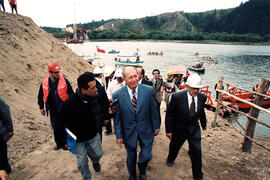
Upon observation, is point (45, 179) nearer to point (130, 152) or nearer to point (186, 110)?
point (130, 152)

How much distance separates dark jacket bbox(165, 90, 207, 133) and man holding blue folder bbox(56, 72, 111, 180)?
1420mm

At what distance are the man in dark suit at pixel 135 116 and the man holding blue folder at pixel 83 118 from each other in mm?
414

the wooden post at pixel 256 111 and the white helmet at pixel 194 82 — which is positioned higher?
the white helmet at pixel 194 82

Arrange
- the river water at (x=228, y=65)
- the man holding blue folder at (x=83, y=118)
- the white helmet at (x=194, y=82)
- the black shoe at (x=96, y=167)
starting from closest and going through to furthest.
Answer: the man holding blue folder at (x=83, y=118) < the white helmet at (x=194, y=82) < the black shoe at (x=96, y=167) < the river water at (x=228, y=65)

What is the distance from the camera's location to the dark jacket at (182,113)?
122 inches

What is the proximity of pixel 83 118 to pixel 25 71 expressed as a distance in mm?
6958

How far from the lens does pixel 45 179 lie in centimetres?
326

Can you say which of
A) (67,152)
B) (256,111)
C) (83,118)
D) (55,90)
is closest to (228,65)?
(256,111)

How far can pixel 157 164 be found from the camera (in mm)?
3758

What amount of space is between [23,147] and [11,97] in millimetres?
2341

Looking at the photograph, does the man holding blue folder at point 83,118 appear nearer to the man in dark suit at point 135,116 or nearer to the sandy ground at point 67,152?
the man in dark suit at point 135,116

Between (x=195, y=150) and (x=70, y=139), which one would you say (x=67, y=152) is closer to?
(x=70, y=139)

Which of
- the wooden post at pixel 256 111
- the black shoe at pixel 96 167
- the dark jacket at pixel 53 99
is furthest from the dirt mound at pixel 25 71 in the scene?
the wooden post at pixel 256 111

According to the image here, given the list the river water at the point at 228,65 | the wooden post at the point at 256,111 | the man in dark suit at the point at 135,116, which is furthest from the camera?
the river water at the point at 228,65
